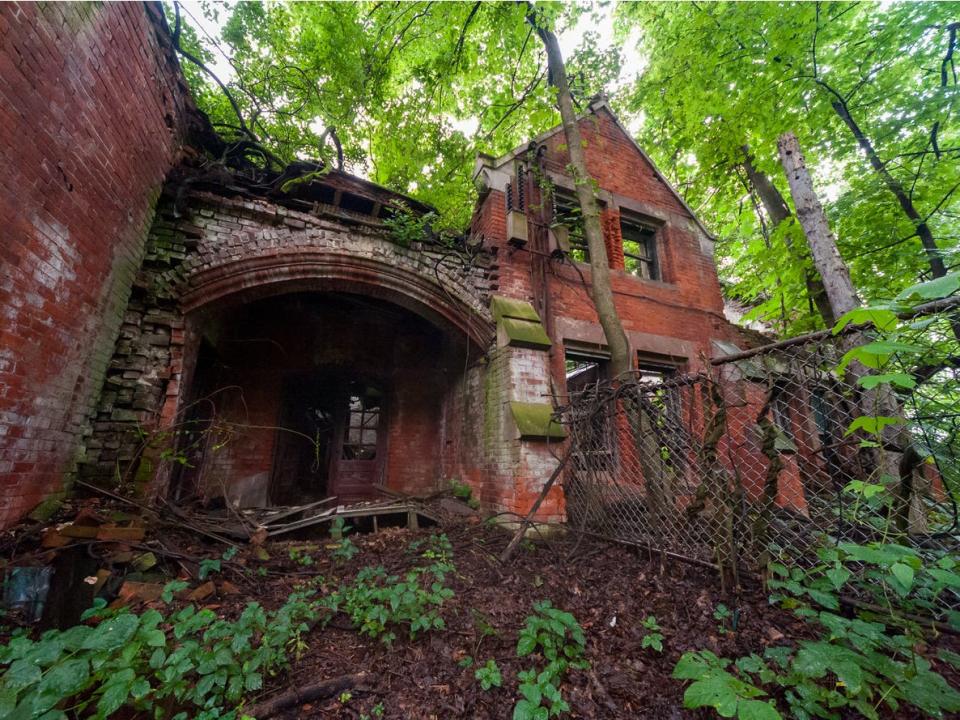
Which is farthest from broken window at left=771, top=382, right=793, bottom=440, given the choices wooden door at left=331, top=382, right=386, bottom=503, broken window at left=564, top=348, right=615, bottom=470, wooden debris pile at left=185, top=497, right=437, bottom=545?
wooden door at left=331, top=382, right=386, bottom=503

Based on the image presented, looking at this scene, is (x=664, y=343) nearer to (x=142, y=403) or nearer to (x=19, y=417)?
(x=142, y=403)

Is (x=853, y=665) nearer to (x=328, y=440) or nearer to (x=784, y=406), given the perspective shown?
(x=784, y=406)

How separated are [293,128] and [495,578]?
30.0 ft

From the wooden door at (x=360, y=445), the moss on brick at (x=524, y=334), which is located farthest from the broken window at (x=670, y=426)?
the wooden door at (x=360, y=445)

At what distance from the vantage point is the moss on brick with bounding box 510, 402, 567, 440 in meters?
4.60

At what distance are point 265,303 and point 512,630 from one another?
6.44m

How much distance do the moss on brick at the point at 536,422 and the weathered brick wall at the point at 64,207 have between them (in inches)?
172

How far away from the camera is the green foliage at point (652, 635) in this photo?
7.29 ft

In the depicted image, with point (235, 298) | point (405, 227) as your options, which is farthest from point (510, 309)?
point (235, 298)

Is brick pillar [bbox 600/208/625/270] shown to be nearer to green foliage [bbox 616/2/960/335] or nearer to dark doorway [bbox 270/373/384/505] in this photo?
green foliage [bbox 616/2/960/335]

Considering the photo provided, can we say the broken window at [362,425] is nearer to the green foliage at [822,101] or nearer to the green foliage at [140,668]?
the green foliage at [140,668]

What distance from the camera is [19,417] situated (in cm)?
280

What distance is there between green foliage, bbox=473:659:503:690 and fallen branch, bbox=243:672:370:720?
2.11ft

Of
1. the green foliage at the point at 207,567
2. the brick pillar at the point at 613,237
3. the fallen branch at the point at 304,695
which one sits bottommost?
the fallen branch at the point at 304,695
